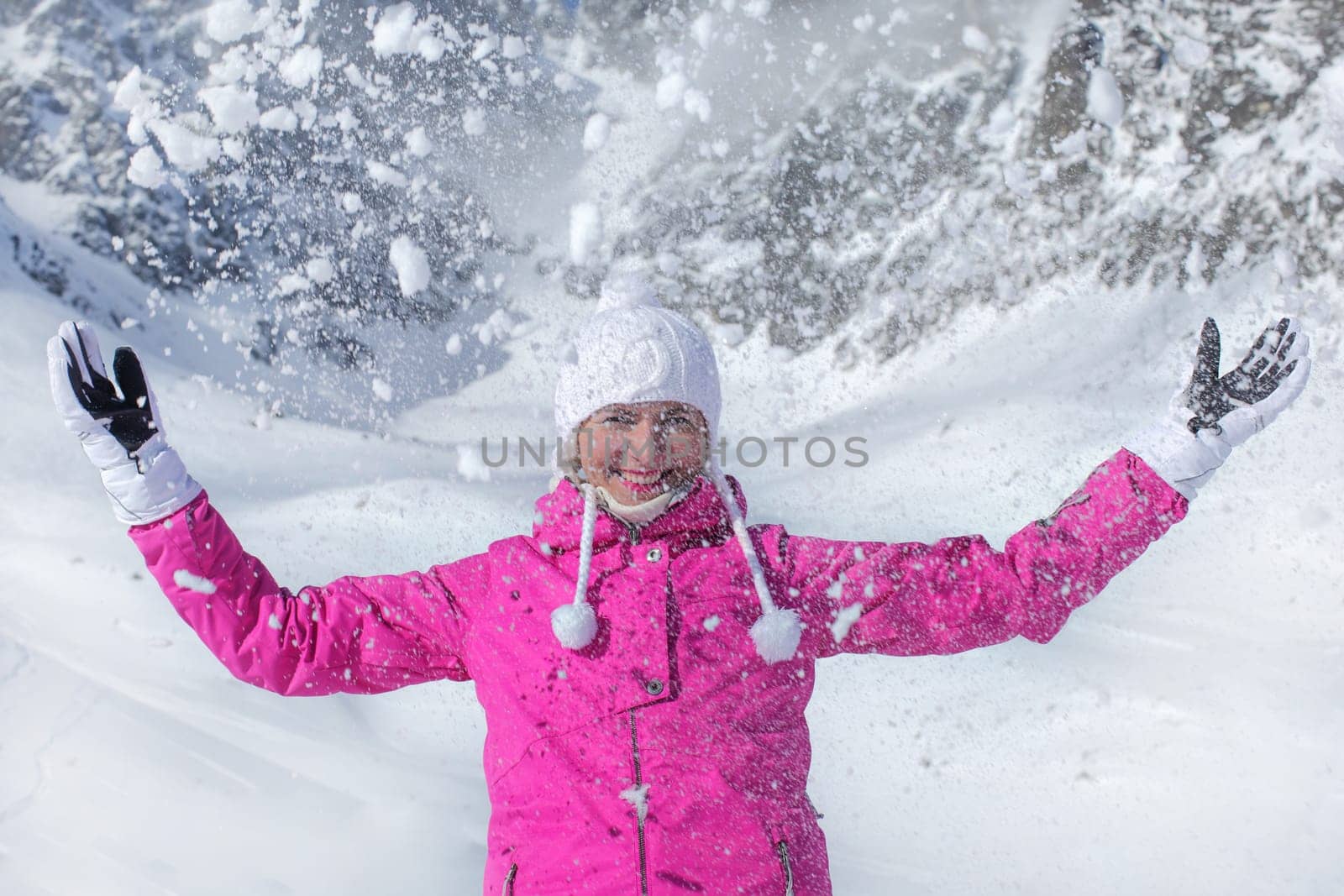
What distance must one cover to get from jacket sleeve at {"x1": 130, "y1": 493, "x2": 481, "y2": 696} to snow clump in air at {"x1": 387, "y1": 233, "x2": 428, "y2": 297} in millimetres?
2627

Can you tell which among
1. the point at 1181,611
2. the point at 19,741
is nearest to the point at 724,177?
the point at 1181,611

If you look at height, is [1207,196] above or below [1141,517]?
above

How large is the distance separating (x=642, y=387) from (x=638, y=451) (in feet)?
0.43

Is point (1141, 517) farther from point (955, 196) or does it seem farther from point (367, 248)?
point (367, 248)

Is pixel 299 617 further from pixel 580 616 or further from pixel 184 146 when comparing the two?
pixel 184 146

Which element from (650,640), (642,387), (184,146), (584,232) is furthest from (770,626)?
(184,146)

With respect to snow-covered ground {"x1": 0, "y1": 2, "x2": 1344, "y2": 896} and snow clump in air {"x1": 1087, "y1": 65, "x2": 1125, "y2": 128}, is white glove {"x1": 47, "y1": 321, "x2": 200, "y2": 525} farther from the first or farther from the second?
snow clump in air {"x1": 1087, "y1": 65, "x2": 1125, "y2": 128}

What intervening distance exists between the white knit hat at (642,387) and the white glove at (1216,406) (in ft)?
2.53

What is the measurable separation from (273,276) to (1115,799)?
396cm

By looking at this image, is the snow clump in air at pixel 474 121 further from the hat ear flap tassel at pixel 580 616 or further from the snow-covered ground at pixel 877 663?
the hat ear flap tassel at pixel 580 616

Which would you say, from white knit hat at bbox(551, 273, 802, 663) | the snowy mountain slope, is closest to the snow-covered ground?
the snowy mountain slope

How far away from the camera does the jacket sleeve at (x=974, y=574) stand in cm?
167

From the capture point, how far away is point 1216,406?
69.3 inches

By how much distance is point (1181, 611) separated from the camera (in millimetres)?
3018
